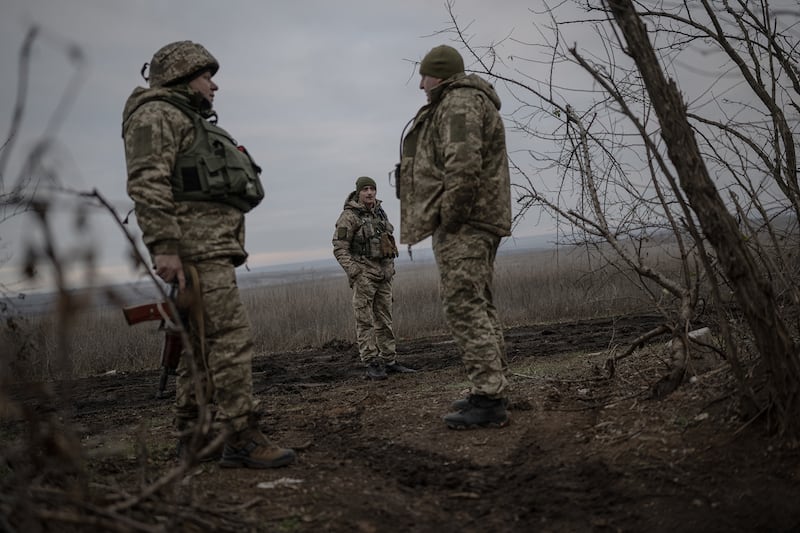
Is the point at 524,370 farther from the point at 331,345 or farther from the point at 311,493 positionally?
the point at 331,345

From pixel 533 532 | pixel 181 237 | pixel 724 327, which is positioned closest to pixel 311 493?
pixel 533 532

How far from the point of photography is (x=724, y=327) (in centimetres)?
331

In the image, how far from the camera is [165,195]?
343cm

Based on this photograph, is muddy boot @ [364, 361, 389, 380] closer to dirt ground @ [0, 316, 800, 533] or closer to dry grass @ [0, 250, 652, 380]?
dirt ground @ [0, 316, 800, 533]

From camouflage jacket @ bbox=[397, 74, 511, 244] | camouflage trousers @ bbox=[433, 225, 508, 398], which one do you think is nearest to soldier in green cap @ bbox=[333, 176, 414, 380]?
camouflage jacket @ bbox=[397, 74, 511, 244]

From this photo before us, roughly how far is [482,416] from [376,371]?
342 cm

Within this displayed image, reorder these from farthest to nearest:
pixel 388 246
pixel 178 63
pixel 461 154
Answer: pixel 388 246 < pixel 461 154 < pixel 178 63

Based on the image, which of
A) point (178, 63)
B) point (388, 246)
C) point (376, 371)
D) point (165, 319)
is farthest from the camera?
point (388, 246)

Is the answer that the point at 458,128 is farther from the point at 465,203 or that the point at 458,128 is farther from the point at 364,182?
the point at 364,182

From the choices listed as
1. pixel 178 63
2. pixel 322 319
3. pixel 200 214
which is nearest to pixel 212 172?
pixel 200 214

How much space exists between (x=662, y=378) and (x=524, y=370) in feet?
8.56

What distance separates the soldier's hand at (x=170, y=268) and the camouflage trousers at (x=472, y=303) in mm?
1551

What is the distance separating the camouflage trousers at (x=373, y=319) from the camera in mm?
7551

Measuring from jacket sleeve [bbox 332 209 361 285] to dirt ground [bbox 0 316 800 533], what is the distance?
2.32 meters
